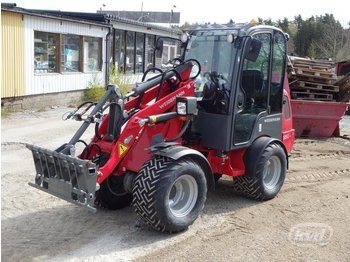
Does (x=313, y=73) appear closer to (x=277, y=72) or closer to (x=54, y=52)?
(x=277, y=72)

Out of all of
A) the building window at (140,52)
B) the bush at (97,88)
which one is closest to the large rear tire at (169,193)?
the bush at (97,88)

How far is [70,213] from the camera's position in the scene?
5.38m

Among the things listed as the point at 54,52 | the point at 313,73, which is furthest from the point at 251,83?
the point at 54,52

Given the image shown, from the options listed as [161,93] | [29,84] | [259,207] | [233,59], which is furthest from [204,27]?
[29,84]

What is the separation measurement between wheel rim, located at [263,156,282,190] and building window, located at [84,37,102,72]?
1192 cm

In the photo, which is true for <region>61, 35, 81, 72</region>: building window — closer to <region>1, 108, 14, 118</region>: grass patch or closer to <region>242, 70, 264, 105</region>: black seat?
<region>1, 108, 14, 118</region>: grass patch

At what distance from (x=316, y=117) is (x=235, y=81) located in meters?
6.10

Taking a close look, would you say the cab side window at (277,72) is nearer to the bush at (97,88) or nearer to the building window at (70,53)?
the bush at (97,88)

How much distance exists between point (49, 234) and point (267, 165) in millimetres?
2856

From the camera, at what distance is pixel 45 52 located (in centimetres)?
1457

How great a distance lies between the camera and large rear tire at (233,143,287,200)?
5.80 metres

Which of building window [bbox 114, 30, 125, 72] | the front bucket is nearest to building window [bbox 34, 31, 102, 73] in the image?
building window [bbox 114, 30, 125, 72]

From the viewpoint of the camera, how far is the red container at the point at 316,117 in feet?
35.1

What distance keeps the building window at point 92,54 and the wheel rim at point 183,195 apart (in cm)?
1269
